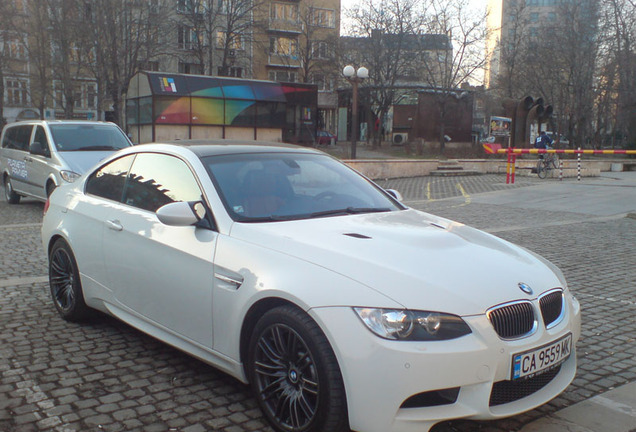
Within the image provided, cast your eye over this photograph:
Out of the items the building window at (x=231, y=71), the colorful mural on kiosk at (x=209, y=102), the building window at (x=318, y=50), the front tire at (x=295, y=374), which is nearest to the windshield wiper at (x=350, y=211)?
the front tire at (x=295, y=374)

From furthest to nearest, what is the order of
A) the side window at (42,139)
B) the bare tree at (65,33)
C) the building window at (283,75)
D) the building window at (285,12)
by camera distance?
the building window at (283,75) → the building window at (285,12) → the bare tree at (65,33) → the side window at (42,139)

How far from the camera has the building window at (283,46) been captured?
61.0m

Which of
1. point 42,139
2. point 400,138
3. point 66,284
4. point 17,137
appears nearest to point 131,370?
point 66,284

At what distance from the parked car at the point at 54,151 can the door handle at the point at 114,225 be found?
7787 millimetres

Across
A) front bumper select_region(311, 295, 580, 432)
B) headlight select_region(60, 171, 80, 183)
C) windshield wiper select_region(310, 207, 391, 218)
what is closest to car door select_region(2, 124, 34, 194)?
headlight select_region(60, 171, 80, 183)

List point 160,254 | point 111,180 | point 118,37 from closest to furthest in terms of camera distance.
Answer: point 160,254 → point 111,180 → point 118,37

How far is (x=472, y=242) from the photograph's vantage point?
378 centimetres

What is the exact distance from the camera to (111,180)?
499 centimetres

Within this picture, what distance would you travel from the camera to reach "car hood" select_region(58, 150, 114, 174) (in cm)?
1209

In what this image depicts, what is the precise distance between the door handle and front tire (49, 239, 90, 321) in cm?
68

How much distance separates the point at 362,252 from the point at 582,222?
10371 millimetres

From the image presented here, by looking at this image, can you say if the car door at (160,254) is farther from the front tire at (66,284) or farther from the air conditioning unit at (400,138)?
the air conditioning unit at (400,138)

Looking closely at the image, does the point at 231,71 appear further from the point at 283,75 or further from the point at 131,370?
the point at 131,370

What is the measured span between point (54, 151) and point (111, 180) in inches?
328
